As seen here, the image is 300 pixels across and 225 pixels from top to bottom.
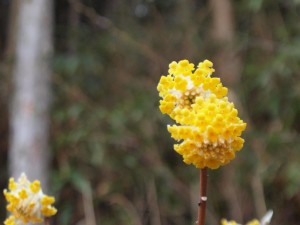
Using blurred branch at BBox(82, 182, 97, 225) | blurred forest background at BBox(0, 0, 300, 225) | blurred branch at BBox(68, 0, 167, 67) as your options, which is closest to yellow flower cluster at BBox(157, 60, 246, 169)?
blurred forest background at BBox(0, 0, 300, 225)

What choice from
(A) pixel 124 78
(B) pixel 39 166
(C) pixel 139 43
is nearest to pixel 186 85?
(B) pixel 39 166

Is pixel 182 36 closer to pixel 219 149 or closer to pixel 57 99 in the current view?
pixel 57 99

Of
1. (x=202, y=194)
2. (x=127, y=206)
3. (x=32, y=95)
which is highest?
(x=32, y=95)

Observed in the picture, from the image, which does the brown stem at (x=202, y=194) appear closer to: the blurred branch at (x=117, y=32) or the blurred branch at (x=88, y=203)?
the blurred branch at (x=88, y=203)

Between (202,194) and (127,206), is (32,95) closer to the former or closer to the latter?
(127,206)

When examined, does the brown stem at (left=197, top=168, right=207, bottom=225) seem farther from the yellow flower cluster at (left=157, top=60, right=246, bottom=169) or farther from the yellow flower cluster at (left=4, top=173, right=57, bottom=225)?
the yellow flower cluster at (left=4, top=173, right=57, bottom=225)

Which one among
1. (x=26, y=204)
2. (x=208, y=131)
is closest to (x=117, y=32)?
(x=26, y=204)

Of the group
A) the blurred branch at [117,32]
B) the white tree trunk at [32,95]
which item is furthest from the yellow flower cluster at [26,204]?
the blurred branch at [117,32]

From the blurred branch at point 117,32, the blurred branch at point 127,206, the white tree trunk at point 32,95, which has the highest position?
the blurred branch at point 117,32
